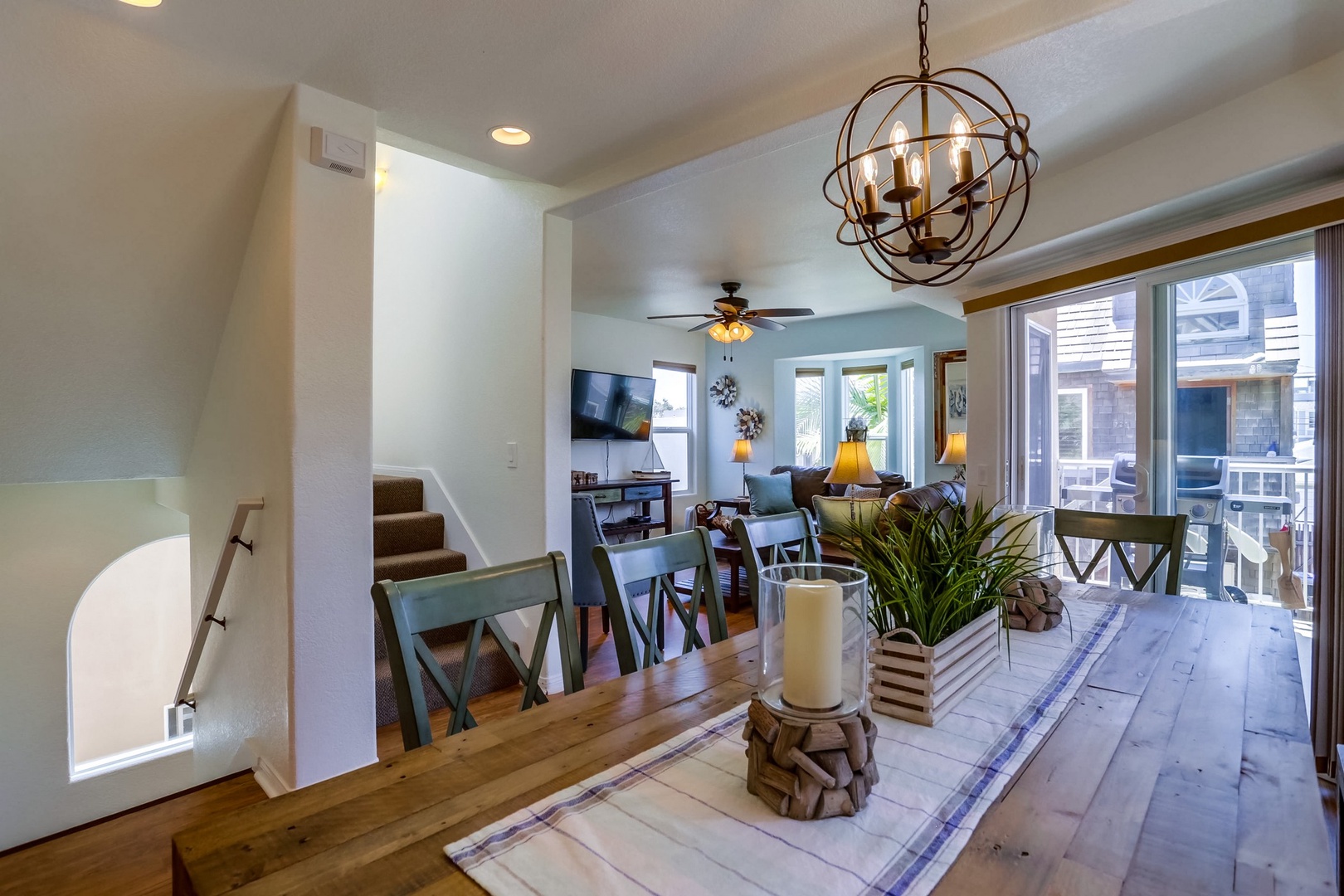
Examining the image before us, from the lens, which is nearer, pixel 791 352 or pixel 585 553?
pixel 585 553

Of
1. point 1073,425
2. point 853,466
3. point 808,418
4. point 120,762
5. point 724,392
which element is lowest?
point 120,762

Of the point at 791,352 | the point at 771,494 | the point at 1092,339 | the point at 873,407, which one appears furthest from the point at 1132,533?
the point at 791,352

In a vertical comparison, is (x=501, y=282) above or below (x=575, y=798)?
above

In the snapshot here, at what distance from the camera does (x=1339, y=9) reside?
174 cm

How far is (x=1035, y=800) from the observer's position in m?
0.80

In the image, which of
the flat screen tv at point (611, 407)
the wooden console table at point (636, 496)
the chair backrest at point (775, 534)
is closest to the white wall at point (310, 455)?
the chair backrest at point (775, 534)

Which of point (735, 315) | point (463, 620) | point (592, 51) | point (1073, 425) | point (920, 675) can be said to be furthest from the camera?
point (735, 315)

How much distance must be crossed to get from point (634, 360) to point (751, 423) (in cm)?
154

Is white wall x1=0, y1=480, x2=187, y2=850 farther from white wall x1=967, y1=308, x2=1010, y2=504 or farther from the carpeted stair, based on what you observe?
white wall x1=967, y1=308, x2=1010, y2=504

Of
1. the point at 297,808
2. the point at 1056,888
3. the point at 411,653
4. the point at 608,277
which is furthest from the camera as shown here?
the point at 608,277

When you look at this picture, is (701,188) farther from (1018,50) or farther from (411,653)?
(411,653)

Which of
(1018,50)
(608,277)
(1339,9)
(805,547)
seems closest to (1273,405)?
(1339,9)

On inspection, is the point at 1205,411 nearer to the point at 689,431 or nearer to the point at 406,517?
the point at 406,517

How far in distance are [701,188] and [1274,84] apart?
6.81 ft
